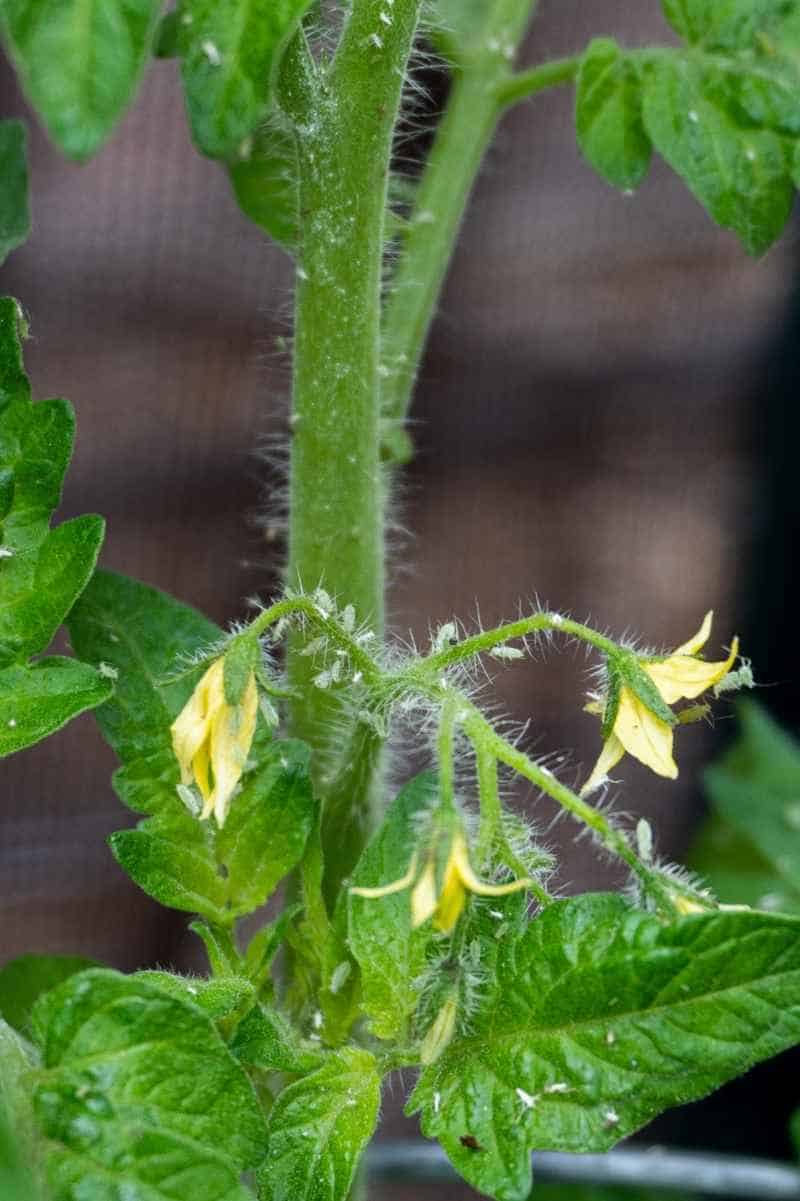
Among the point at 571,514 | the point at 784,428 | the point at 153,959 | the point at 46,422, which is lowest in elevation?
the point at 153,959

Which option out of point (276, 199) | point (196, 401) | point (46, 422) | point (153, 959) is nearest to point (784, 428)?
point (196, 401)

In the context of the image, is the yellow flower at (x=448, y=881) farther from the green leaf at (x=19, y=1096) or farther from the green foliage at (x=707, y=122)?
the green foliage at (x=707, y=122)

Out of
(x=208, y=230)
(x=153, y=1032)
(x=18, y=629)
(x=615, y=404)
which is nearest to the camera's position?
(x=153, y=1032)

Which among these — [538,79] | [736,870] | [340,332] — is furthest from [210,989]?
[736,870]

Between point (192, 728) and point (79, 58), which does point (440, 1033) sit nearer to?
point (192, 728)

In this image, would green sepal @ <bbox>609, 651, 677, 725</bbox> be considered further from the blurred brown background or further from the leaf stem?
the blurred brown background

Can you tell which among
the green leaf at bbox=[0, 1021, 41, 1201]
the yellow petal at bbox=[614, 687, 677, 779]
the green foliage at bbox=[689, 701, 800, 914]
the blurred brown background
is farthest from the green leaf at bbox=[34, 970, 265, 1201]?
the blurred brown background

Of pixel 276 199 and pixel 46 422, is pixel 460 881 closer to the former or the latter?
pixel 46 422
